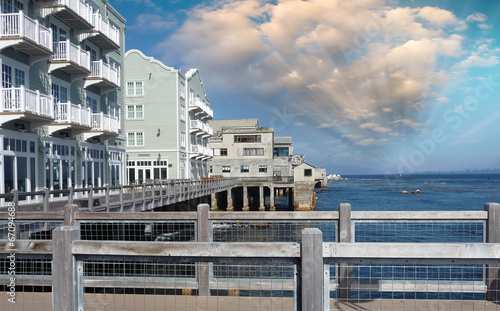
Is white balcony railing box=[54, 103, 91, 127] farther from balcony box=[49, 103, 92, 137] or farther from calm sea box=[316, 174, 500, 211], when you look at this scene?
calm sea box=[316, 174, 500, 211]

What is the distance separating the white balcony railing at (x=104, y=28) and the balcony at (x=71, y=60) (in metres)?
2.45

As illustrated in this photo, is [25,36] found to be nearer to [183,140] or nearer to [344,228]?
[344,228]

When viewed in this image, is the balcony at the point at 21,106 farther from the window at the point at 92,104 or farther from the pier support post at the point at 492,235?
the pier support post at the point at 492,235

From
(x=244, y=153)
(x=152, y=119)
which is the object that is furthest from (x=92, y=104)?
(x=244, y=153)

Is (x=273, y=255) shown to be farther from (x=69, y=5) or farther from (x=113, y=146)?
(x=113, y=146)

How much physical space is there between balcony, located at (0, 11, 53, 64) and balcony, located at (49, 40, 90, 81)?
1669 mm

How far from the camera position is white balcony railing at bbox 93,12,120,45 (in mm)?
24623

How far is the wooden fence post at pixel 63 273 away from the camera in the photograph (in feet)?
11.5

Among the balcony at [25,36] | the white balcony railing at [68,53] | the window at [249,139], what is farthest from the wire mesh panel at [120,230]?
the window at [249,139]

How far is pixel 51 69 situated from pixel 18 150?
4.94 m

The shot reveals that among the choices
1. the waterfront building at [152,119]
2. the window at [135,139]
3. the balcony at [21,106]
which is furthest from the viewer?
the window at [135,139]

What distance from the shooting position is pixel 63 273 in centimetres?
352

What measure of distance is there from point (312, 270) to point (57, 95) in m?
22.0

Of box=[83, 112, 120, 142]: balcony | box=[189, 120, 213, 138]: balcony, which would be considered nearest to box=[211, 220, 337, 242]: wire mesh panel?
box=[83, 112, 120, 142]: balcony
